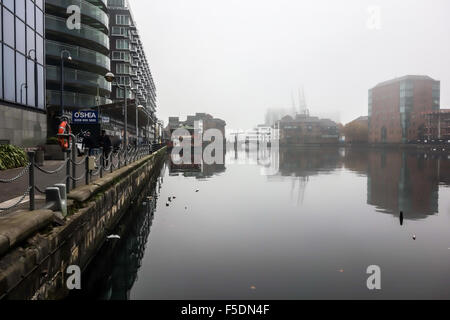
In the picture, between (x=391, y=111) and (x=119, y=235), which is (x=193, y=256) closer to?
(x=119, y=235)

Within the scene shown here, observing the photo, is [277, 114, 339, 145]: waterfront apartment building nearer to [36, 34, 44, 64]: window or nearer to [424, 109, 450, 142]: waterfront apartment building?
[424, 109, 450, 142]: waterfront apartment building

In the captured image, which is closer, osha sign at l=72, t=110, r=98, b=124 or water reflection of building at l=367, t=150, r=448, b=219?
water reflection of building at l=367, t=150, r=448, b=219

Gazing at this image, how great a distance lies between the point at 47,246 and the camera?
5137mm

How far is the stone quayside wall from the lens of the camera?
4254 millimetres

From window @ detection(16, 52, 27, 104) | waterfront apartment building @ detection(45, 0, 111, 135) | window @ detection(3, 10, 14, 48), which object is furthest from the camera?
waterfront apartment building @ detection(45, 0, 111, 135)

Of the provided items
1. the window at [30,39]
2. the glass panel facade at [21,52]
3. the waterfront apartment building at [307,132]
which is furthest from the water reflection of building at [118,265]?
the waterfront apartment building at [307,132]

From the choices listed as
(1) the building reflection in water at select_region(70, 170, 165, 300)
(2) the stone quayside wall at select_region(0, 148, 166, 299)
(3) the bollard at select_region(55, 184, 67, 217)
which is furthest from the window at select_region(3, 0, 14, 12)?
(3) the bollard at select_region(55, 184, 67, 217)

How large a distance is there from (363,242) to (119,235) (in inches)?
301

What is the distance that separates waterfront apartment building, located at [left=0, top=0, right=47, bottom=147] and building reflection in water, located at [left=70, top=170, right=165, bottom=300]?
946 centimetres

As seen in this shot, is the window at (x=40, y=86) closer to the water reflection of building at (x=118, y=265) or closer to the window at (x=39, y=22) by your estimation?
Answer: the window at (x=39, y=22)

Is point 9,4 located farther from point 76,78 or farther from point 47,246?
point 76,78

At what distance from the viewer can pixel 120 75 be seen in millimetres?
71625

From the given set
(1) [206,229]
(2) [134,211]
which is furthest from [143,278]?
(2) [134,211]

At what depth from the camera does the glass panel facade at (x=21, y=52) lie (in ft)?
56.7
